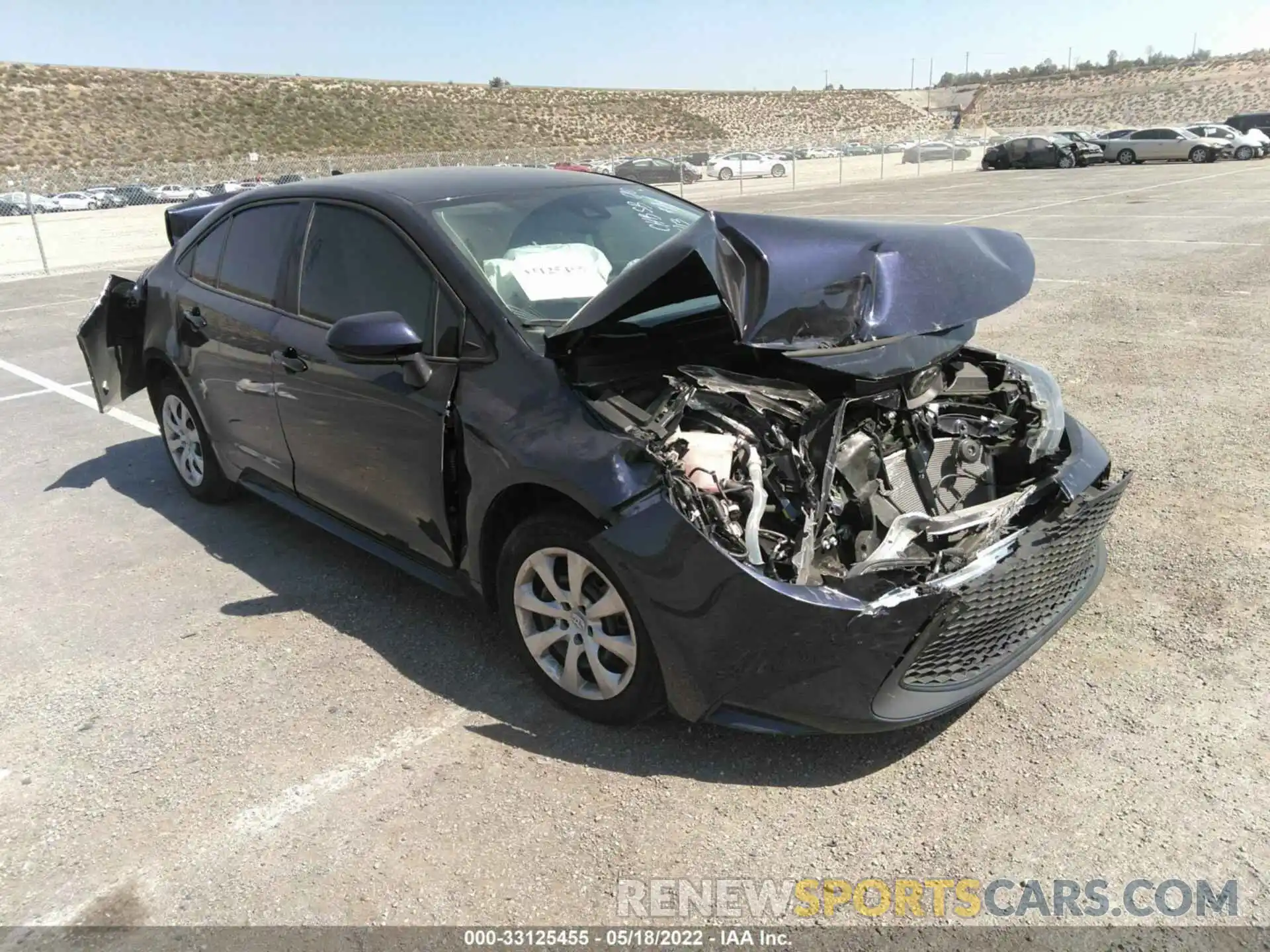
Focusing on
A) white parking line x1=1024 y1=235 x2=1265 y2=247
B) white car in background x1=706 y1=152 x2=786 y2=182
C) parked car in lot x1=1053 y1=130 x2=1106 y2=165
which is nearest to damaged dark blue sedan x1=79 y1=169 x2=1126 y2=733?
white parking line x1=1024 y1=235 x2=1265 y2=247

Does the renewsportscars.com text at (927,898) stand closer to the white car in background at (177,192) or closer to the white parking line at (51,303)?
the white parking line at (51,303)

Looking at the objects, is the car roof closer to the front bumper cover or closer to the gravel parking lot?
the gravel parking lot

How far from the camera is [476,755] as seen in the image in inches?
121

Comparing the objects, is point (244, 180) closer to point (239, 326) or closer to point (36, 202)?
point (36, 202)

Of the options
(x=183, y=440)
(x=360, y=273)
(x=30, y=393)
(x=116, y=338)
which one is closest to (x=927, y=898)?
(x=360, y=273)

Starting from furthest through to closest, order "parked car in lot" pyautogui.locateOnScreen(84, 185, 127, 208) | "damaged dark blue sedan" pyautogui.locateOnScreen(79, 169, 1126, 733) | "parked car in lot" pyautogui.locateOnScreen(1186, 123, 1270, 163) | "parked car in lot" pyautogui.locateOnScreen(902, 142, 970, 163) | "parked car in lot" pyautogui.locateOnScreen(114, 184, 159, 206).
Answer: "parked car in lot" pyautogui.locateOnScreen(902, 142, 970, 163) → "parked car in lot" pyautogui.locateOnScreen(84, 185, 127, 208) → "parked car in lot" pyautogui.locateOnScreen(114, 184, 159, 206) → "parked car in lot" pyautogui.locateOnScreen(1186, 123, 1270, 163) → "damaged dark blue sedan" pyautogui.locateOnScreen(79, 169, 1126, 733)

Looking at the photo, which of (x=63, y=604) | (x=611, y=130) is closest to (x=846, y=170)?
(x=63, y=604)

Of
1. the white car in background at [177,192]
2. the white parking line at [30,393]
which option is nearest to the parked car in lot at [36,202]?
the white car in background at [177,192]

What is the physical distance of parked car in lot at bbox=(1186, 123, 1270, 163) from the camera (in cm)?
3712

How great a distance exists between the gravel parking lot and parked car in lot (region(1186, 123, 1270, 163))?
39903mm

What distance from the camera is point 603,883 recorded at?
251cm

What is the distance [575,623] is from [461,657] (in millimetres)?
784

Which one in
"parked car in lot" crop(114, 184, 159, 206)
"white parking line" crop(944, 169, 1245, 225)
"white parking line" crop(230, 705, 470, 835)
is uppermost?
"white parking line" crop(944, 169, 1245, 225)

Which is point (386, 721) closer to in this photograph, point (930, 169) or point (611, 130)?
point (930, 169)
